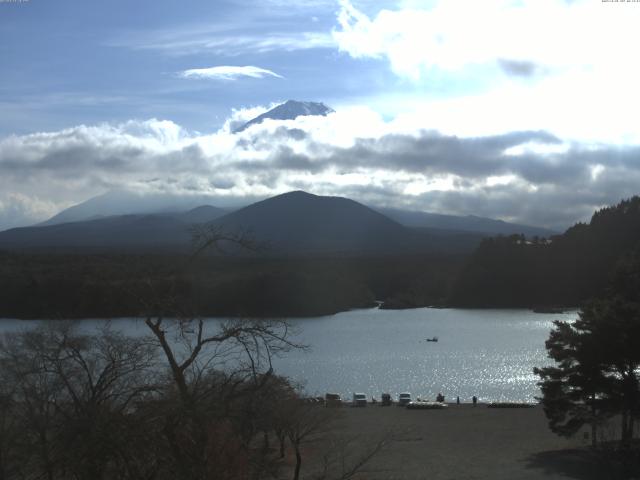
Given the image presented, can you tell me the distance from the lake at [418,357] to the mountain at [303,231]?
188ft

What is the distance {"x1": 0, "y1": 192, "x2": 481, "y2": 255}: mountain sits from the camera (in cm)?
11456

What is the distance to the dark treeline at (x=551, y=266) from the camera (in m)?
70.2

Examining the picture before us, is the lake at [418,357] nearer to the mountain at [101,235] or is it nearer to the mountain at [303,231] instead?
the mountain at [101,235]

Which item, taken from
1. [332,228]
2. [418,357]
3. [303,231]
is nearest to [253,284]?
[418,357]

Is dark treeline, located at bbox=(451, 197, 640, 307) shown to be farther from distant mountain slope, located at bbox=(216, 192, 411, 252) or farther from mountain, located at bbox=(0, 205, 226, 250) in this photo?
mountain, located at bbox=(0, 205, 226, 250)

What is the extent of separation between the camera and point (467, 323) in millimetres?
54656

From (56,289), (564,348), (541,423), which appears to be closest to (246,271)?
(56,289)

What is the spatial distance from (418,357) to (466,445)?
19194 millimetres

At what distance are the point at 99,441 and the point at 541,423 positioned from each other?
16582mm

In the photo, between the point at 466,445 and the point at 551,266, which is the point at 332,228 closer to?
the point at 551,266

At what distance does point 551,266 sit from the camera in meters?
73.2

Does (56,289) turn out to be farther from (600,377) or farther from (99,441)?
(99,441)

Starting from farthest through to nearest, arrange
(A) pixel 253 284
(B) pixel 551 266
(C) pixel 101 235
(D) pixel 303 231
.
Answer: (D) pixel 303 231 < (C) pixel 101 235 < (B) pixel 551 266 < (A) pixel 253 284

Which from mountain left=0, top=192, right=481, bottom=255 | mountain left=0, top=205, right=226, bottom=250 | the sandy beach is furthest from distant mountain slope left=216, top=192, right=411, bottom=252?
the sandy beach
